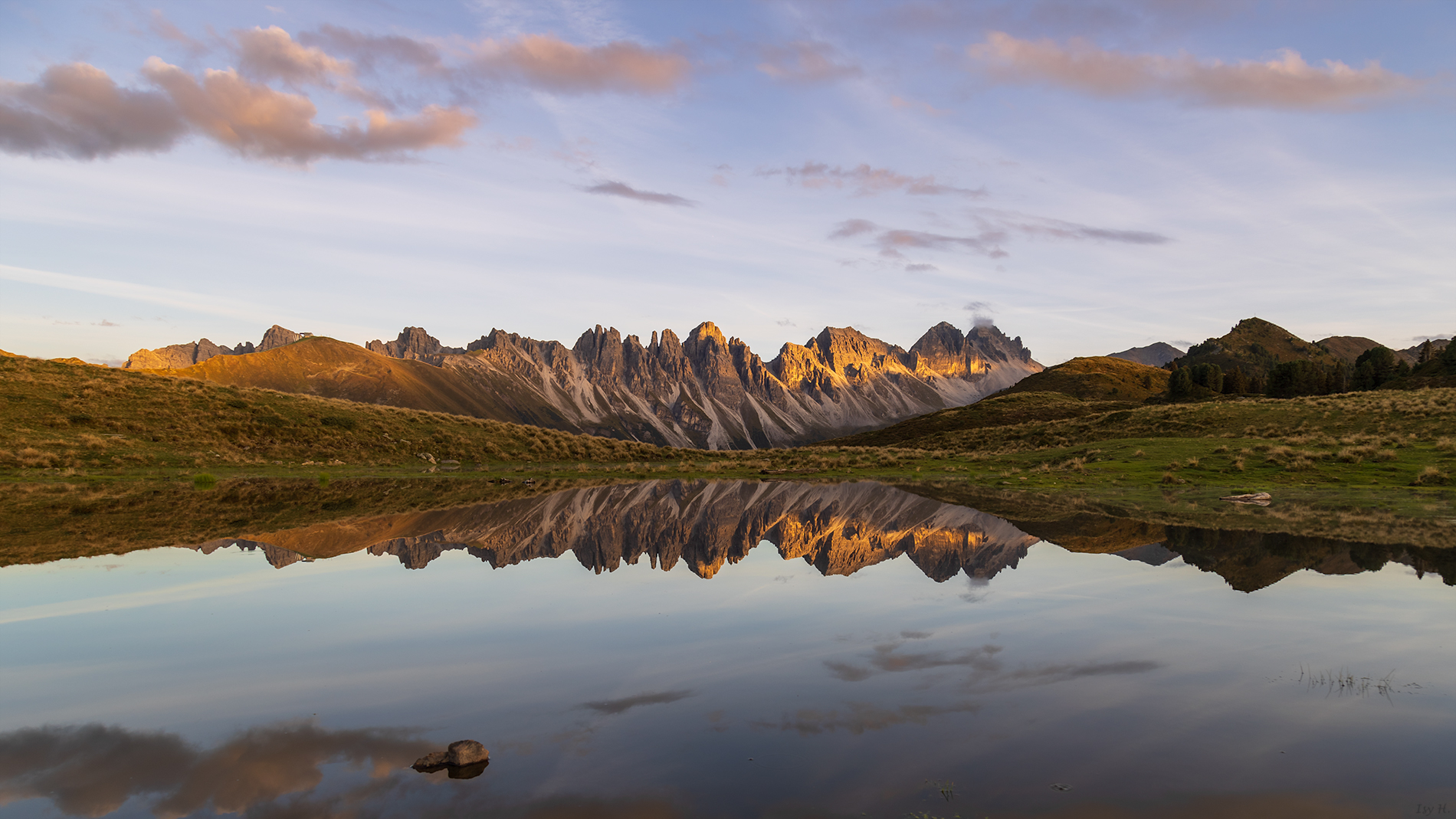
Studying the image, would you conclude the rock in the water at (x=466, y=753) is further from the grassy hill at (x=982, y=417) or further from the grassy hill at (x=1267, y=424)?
the grassy hill at (x=982, y=417)

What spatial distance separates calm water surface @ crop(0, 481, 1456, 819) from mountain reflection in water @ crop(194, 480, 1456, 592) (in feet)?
1.77

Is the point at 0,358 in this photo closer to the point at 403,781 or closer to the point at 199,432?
the point at 199,432

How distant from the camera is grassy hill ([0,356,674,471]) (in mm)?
47062

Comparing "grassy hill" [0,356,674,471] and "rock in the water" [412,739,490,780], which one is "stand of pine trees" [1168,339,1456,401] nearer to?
"grassy hill" [0,356,674,471]

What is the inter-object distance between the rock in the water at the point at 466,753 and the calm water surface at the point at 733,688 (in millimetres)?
231

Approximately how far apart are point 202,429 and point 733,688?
2400 inches

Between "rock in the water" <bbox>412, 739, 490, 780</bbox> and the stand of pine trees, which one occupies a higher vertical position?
the stand of pine trees

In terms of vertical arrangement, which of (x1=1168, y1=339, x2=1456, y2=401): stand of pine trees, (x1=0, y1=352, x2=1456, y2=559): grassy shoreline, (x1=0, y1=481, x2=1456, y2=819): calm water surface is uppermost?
(x1=1168, y1=339, x2=1456, y2=401): stand of pine trees

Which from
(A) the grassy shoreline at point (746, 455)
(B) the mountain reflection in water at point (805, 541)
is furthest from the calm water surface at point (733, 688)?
(A) the grassy shoreline at point (746, 455)

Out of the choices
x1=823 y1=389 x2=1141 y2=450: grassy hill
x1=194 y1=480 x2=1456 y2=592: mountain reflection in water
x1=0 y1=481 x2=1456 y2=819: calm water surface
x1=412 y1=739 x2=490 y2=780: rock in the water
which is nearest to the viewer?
x1=0 y1=481 x2=1456 y2=819: calm water surface

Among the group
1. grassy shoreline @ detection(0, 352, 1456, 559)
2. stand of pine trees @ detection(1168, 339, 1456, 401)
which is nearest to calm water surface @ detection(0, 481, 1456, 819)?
grassy shoreline @ detection(0, 352, 1456, 559)

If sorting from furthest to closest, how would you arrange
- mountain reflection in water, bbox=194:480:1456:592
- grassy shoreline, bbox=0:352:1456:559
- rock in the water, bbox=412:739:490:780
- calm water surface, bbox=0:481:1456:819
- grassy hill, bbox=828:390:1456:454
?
grassy hill, bbox=828:390:1456:454 → grassy shoreline, bbox=0:352:1456:559 → mountain reflection in water, bbox=194:480:1456:592 → rock in the water, bbox=412:739:490:780 → calm water surface, bbox=0:481:1456:819

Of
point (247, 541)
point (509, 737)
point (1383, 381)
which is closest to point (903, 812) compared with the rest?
point (509, 737)

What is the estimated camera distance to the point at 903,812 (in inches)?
248
